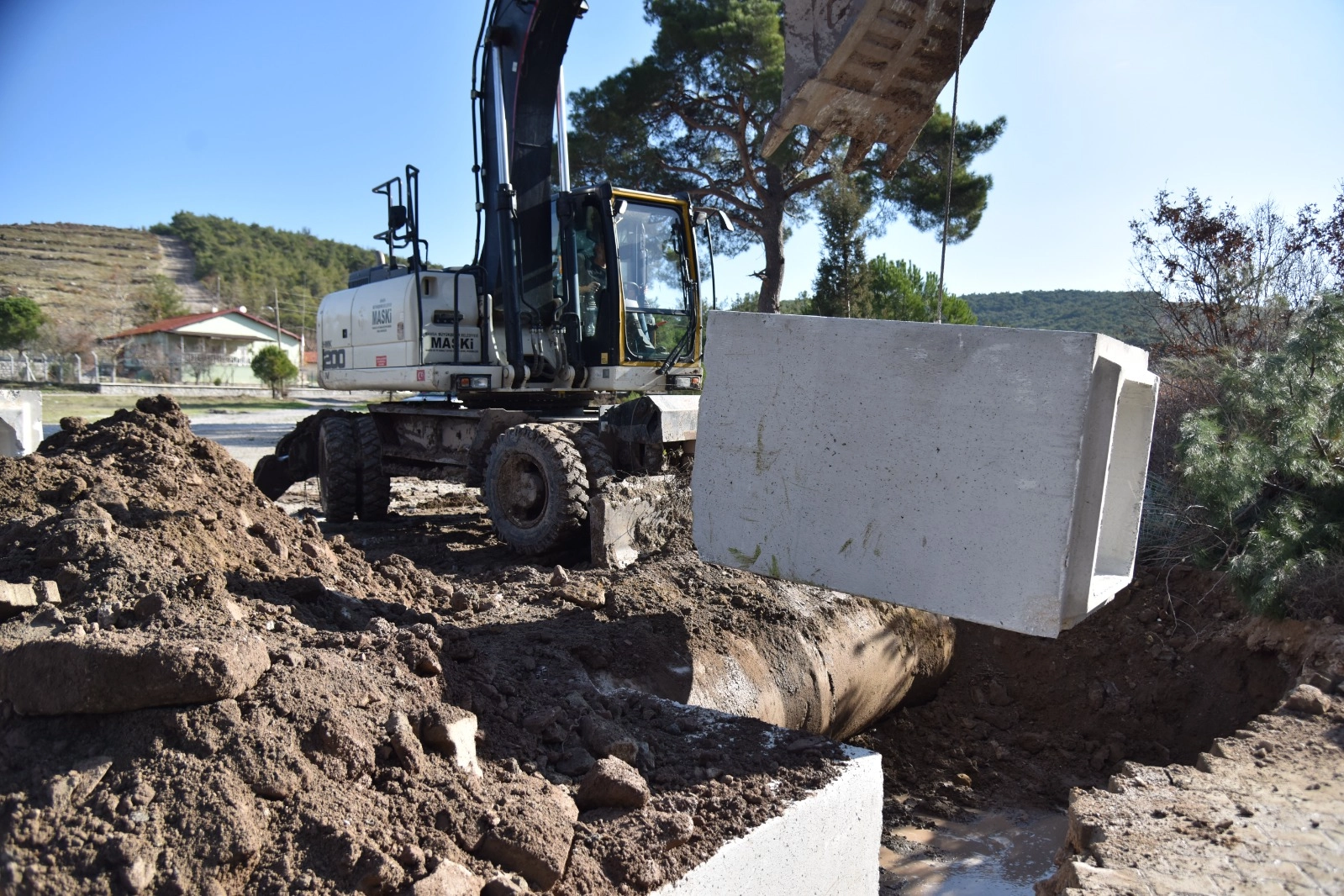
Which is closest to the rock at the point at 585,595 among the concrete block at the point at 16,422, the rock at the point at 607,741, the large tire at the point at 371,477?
the rock at the point at 607,741

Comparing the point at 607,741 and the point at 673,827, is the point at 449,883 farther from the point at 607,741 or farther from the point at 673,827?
the point at 607,741

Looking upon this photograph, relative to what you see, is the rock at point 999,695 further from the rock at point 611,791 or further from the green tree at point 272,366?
the green tree at point 272,366

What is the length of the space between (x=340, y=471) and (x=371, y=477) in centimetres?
27

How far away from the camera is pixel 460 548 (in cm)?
684

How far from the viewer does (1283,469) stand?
520cm

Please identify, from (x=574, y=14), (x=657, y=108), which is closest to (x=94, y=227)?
(x=657, y=108)

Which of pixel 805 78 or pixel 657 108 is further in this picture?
pixel 657 108

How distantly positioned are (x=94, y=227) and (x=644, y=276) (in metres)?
100

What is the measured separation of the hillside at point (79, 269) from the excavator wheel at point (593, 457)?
55011mm

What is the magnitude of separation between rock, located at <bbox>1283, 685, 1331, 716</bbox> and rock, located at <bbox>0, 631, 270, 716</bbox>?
4.16 meters

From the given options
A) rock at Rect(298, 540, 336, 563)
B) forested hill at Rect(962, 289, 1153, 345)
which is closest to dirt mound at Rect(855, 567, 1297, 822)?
rock at Rect(298, 540, 336, 563)

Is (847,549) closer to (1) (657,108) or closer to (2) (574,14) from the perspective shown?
(2) (574,14)

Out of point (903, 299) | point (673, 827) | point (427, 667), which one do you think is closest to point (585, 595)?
point (427, 667)

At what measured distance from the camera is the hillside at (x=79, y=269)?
61906 mm
